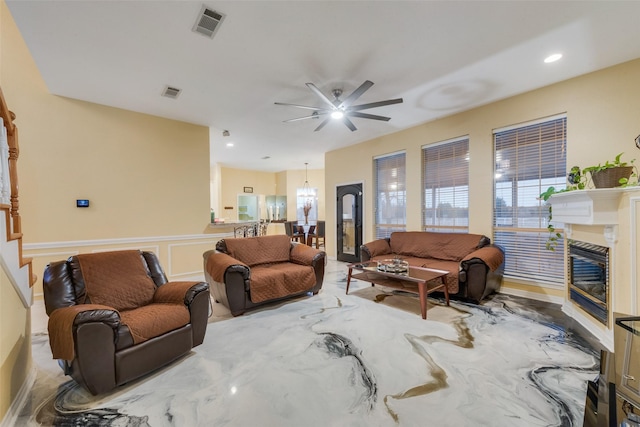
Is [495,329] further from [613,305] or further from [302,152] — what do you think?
[302,152]

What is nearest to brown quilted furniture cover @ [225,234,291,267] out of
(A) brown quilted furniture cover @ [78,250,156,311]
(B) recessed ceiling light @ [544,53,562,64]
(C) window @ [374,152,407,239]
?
(A) brown quilted furniture cover @ [78,250,156,311]

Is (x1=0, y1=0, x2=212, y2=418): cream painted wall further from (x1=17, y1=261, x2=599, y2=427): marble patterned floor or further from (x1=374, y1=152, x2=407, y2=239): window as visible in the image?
(x1=374, y1=152, x2=407, y2=239): window

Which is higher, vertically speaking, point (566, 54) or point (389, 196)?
point (566, 54)

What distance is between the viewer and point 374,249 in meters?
4.82

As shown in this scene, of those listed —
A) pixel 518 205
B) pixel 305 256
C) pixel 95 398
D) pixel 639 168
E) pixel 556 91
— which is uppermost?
pixel 556 91

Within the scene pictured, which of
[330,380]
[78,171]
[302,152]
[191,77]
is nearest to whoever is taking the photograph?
[330,380]

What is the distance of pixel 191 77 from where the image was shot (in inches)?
127

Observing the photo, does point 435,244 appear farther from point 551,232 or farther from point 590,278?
point 590,278

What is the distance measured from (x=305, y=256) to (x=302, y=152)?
3860mm

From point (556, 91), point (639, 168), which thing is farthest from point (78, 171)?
point (639, 168)

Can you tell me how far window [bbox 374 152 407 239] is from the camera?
5.55m

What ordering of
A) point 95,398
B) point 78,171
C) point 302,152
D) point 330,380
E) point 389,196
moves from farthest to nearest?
point 302,152, point 389,196, point 78,171, point 330,380, point 95,398

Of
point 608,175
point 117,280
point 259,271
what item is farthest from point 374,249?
point 117,280

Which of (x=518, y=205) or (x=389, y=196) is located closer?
(x=518, y=205)
